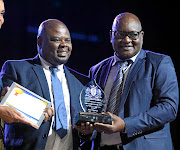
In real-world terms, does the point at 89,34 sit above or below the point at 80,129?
above

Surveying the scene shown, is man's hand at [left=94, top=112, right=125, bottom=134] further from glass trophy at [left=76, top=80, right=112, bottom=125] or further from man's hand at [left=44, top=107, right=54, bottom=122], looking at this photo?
man's hand at [left=44, top=107, right=54, bottom=122]

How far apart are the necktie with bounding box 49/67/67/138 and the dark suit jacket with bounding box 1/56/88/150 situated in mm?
61

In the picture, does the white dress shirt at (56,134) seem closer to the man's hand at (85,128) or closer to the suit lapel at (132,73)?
the man's hand at (85,128)

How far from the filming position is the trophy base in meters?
2.49

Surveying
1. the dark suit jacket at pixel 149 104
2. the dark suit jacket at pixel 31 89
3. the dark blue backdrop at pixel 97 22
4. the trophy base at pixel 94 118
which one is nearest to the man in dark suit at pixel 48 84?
the dark suit jacket at pixel 31 89

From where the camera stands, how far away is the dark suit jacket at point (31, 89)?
2527 mm

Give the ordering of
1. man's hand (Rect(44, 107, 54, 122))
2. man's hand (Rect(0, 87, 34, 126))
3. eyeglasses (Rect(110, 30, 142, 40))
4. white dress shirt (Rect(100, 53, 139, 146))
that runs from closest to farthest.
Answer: man's hand (Rect(0, 87, 34, 126)) < man's hand (Rect(44, 107, 54, 122)) < white dress shirt (Rect(100, 53, 139, 146)) < eyeglasses (Rect(110, 30, 142, 40))

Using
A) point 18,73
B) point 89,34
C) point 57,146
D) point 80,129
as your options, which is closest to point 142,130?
point 80,129

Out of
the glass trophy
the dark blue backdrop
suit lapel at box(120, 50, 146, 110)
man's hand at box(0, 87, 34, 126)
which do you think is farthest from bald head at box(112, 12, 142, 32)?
the dark blue backdrop

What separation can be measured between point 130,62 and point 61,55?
1.98ft

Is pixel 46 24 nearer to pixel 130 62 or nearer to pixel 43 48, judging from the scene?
pixel 43 48

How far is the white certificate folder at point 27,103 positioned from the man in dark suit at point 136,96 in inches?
16.5

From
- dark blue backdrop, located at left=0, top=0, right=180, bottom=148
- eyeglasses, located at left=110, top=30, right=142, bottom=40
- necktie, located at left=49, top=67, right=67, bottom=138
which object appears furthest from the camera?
dark blue backdrop, located at left=0, top=0, right=180, bottom=148

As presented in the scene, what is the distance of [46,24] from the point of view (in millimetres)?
2852
